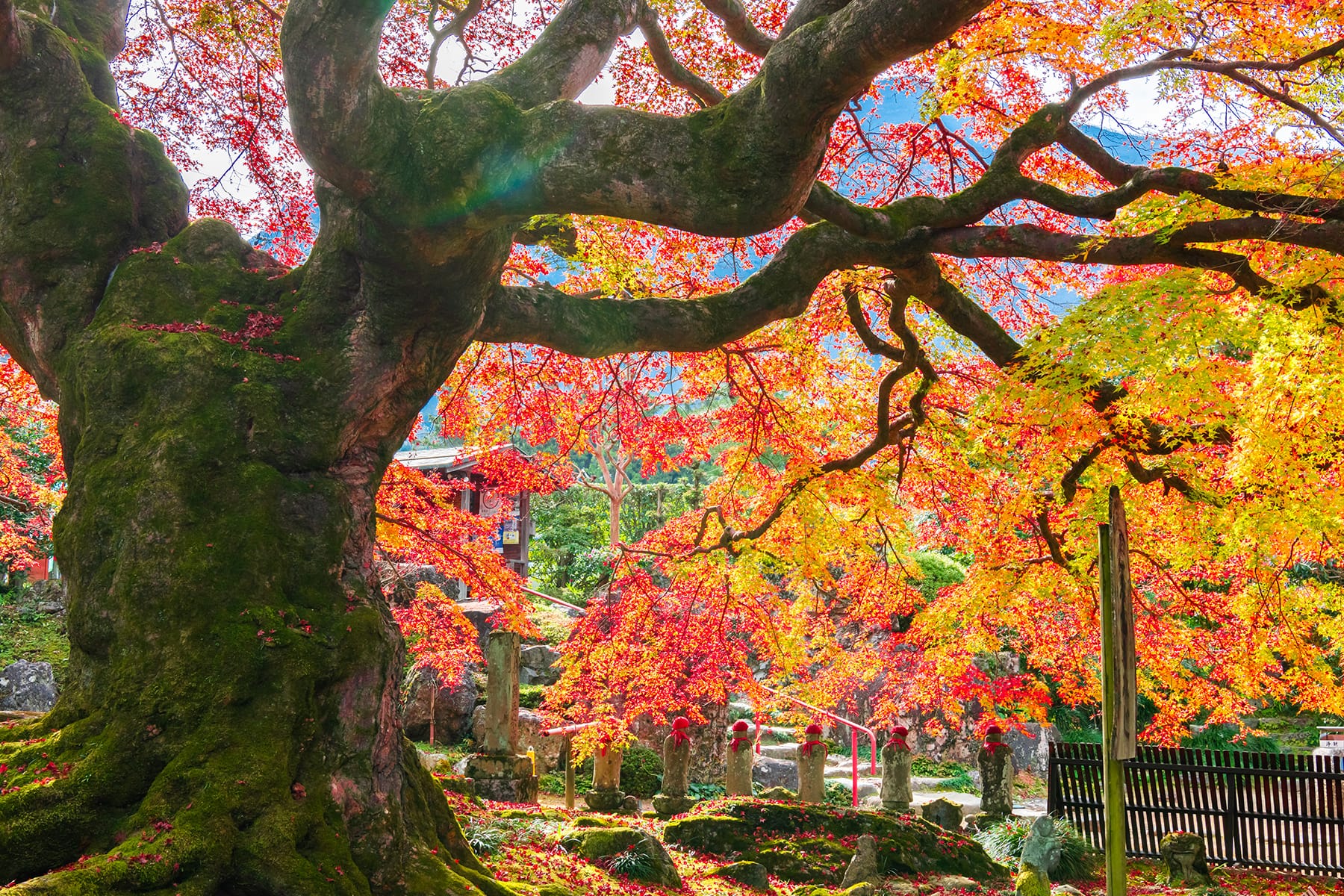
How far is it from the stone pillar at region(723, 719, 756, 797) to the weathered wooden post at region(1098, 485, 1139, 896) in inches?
248

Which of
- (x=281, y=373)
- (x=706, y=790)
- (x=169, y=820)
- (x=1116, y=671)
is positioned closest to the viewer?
(x=169, y=820)

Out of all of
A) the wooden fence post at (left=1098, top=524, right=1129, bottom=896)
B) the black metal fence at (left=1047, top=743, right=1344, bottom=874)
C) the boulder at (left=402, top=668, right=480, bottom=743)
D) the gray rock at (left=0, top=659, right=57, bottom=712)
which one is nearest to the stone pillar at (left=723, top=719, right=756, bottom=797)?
the black metal fence at (left=1047, top=743, right=1344, bottom=874)

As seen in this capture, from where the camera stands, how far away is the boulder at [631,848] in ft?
19.8

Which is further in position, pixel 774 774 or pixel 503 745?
pixel 774 774

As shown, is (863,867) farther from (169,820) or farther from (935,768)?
(935,768)

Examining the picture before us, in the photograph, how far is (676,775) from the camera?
9594 mm

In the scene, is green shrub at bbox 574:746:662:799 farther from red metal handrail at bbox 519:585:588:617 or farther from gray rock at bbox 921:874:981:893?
gray rock at bbox 921:874:981:893

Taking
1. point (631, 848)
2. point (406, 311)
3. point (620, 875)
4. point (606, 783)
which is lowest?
point (606, 783)

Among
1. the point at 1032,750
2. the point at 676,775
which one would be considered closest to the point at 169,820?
the point at 676,775

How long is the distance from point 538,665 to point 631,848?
34.9ft

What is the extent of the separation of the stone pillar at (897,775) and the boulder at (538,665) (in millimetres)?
7339

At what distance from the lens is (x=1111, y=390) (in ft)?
21.0

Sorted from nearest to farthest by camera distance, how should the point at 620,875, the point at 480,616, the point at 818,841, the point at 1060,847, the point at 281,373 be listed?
the point at 281,373 < the point at 620,875 < the point at 818,841 < the point at 1060,847 < the point at 480,616

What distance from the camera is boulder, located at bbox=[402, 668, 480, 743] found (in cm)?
1426
